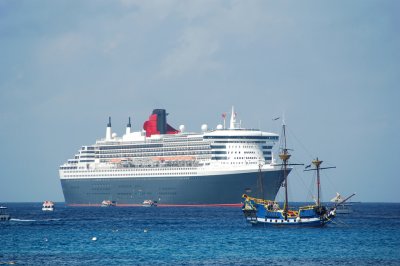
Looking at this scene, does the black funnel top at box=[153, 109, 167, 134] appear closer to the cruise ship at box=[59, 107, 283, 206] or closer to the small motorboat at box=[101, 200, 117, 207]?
the cruise ship at box=[59, 107, 283, 206]

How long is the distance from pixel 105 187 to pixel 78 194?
10415 millimetres

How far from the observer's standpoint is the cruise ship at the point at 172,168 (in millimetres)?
148500

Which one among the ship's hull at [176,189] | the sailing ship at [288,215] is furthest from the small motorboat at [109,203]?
the sailing ship at [288,215]

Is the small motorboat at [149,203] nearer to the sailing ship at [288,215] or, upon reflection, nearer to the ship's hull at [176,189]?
the ship's hull at [176,189]

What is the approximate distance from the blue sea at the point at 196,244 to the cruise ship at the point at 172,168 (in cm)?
4188

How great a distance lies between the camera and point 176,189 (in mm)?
156375

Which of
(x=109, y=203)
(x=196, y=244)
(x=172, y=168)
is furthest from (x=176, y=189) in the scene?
(x=196, y=244)

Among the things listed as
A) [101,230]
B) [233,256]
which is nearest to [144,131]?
[101,230]

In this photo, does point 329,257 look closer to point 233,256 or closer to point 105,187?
point 233,256

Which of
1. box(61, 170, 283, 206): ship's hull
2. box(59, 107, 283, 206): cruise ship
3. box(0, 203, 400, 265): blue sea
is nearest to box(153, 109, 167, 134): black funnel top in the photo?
box(59, 107, 283, 206): cruise ship

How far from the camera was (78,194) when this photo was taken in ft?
598

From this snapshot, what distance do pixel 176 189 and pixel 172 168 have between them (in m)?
4.45

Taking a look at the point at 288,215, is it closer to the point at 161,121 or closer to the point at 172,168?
the point at 172,168

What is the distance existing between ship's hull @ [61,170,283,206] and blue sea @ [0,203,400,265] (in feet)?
130
